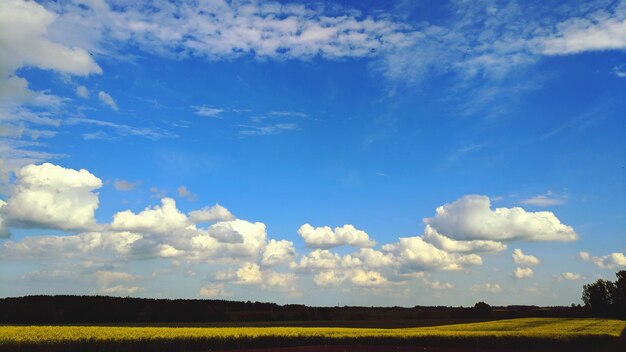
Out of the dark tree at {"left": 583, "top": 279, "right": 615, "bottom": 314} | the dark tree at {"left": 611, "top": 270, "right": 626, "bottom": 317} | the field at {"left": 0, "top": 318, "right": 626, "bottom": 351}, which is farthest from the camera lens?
the dark tree at {"left": 583, "top": 279, "right": 615, "bottom": 314}

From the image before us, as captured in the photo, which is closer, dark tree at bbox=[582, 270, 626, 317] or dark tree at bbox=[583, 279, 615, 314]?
dark tree at bbox=[582, 270, 626, 317]

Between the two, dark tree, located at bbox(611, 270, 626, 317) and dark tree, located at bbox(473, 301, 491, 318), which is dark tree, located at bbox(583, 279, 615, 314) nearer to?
dark tree, located at bbox(611, 270, 626, 317)

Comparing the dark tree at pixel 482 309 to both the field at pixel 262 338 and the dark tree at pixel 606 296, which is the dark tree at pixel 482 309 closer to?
the dark tree at pixel 606 296

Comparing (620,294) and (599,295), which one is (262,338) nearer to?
(620,294)

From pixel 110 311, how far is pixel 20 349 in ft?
281

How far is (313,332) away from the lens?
52.4 meters

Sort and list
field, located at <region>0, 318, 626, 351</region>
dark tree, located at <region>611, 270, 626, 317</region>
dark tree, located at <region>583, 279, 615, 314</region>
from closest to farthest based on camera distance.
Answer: field, located at <region>0, 318, 626, 351</region>
dark tree, located at <region>611, 270, 626, 317</region>
dark tree, located at <region>583, 279, 615, 314</region>

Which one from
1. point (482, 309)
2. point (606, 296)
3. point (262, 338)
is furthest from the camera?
point (606, 296)

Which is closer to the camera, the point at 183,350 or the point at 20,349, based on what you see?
the point at 20,349

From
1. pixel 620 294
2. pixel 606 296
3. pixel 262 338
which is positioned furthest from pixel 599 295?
pixel 262 338

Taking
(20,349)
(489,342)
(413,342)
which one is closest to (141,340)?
(20,349)

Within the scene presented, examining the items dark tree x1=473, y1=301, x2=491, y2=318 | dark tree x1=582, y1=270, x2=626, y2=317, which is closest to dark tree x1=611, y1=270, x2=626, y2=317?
dark tree x1=582, y1=270, x2=626, y2=317

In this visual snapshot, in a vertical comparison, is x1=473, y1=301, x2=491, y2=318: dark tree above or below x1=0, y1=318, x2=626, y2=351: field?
above

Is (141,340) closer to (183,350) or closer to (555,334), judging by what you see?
(183,350)
